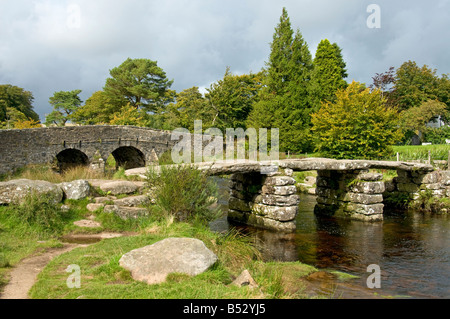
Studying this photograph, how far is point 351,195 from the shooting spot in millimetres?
13242

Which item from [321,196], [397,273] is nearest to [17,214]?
[397,273]

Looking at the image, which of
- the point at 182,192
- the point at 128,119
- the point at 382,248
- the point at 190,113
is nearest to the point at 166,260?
the point at 182,192

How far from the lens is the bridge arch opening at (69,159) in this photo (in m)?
21.0

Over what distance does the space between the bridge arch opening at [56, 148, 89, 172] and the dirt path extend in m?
15.9

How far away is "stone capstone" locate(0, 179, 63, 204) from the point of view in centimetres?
718

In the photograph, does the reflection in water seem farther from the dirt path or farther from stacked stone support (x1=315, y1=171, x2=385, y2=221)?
the dirt path

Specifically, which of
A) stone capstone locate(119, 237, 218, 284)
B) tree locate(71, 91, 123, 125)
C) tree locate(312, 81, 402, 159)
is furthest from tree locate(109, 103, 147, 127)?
stone capstone locate(119, 237, 218, 284)

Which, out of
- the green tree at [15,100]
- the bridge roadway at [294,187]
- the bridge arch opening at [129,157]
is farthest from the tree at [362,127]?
the green tree at [15,100]

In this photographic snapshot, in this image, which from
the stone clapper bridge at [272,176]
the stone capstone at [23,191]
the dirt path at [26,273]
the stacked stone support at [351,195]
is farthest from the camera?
the stacked stone support at [351,195]

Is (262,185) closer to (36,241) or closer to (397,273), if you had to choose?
(397,273)

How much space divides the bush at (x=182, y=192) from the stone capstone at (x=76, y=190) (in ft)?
4.98

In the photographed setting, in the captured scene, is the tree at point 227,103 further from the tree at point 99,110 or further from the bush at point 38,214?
the bush at point 38,214
